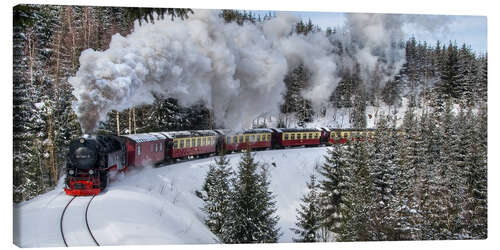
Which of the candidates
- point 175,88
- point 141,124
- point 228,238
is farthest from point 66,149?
point 228,238

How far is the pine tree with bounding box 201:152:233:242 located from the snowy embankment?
27 centimetres

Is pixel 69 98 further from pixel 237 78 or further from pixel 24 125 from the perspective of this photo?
pixel 237 78

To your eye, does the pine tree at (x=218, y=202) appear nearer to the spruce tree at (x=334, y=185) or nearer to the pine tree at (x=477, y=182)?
the spruce tree at (x=334, y=185)

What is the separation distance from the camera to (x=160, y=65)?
40.2 feet

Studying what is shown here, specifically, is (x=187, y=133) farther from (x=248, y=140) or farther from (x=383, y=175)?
(x=383, y=175)

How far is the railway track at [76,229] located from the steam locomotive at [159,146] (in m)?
1.09

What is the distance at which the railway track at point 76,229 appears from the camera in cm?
1021

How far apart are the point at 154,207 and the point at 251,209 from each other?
2.60 meters

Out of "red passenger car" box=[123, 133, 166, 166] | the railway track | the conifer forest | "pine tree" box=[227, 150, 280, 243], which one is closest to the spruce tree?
the conifer forest

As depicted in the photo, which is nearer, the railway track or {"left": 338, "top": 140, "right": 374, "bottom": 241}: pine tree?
the railway track

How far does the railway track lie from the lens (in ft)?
33.5

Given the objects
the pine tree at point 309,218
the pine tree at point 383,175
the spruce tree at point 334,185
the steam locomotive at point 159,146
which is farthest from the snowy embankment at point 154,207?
the pine tree at point 383,175

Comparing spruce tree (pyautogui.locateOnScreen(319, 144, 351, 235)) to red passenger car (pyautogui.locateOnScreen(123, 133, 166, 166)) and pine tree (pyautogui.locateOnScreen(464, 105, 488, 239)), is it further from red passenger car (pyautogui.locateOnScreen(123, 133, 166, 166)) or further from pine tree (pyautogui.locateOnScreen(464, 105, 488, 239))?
red passenger car (pyautogui.locateOnScreen(123, 133, 166, 166))

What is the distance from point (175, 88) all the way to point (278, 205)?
14.5 feet
